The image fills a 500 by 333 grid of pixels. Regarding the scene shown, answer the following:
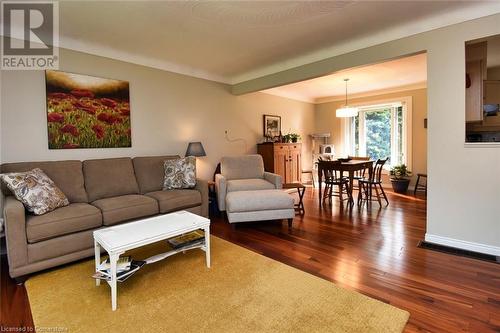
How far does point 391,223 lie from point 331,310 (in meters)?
2.25

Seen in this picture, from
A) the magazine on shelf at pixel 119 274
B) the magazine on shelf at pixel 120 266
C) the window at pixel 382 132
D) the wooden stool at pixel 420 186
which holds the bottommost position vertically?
the magazine on shelf at pixel 119 274

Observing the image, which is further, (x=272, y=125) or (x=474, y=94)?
(x=272, y=125)

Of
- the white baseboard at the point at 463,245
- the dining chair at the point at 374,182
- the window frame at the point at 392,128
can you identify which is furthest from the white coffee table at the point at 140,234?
the window frame at the point at 392,128

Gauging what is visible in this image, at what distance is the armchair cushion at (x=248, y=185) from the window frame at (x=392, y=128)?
3.65 metres

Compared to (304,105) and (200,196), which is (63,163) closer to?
(200,196)

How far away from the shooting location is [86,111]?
3264 mm

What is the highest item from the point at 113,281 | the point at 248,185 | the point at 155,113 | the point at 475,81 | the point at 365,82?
the point at 365,82

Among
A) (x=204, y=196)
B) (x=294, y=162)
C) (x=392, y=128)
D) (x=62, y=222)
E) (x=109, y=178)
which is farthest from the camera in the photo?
(x=392, y=128)

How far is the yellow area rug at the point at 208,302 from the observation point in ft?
5.19

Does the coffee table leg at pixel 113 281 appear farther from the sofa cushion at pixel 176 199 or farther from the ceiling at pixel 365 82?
the ceiling at pixel 365 82

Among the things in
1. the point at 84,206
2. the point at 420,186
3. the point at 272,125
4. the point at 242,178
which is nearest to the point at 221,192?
the point at 242,178

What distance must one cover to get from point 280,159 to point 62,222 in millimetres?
3909

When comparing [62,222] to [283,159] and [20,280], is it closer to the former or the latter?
[20,280]

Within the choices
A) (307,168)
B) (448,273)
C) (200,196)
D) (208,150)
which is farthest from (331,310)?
(307,168)
